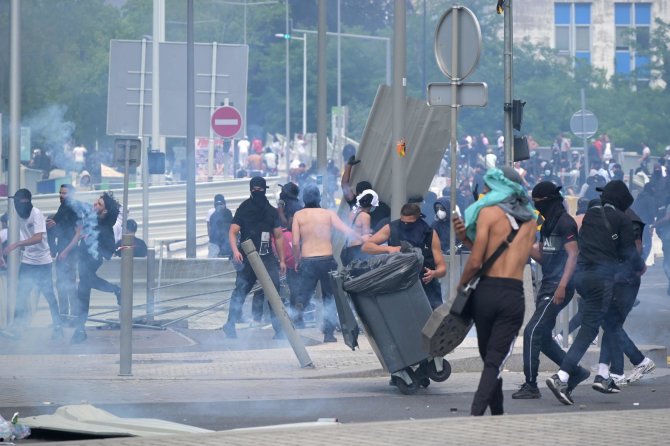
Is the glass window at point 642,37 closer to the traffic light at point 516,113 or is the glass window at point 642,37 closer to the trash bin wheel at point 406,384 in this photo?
the traffic light at point 516,113

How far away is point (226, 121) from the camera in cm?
2270

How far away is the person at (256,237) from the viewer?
45.3 feet

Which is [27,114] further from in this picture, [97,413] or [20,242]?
[97,413]

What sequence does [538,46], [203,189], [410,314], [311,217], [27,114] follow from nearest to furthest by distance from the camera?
[410,314] < [311,217] < [27,114] < [203,189] < [538,46]

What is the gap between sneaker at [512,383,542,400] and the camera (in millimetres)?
9719

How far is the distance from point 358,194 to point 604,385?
415cm

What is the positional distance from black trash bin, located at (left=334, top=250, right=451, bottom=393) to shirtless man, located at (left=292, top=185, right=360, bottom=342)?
3227mm

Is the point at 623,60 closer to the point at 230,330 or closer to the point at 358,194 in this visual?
the point at 358,194

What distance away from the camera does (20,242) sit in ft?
46.1

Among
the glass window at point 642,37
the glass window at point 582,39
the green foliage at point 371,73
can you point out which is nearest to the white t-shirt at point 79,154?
the green foliage at point 371,73

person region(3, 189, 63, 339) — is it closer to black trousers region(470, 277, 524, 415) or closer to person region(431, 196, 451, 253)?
person region(431, 196, 451, 253)

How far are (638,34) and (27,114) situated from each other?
1323 inches

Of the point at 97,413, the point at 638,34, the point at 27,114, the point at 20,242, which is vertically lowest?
the point at 97,413

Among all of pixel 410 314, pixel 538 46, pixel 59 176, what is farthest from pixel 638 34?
pixel 410 314
